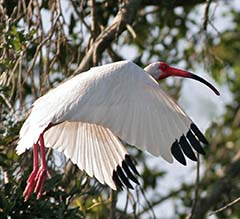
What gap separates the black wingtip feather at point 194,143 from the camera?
5535mm

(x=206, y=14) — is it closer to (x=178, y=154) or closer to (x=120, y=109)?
(x=120, y=109)

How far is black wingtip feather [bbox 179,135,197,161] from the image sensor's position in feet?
18.1

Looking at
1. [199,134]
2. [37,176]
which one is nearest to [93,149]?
[37,176]

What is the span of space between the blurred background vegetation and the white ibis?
0.19 m

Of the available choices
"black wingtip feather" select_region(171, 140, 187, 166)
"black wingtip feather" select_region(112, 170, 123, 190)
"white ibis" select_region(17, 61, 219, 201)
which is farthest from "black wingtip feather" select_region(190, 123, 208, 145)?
"black wingtip feather" select_region(112, 170, 123, 190)

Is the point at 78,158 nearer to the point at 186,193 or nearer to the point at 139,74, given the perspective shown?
the point at 139,74

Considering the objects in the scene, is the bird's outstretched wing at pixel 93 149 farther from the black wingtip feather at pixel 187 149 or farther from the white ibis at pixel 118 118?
the black wingtip feather at pixel 187 149

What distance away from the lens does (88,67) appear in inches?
267

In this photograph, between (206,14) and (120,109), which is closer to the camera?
(120,109)

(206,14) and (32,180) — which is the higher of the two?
(206,14)

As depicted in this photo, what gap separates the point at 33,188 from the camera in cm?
580

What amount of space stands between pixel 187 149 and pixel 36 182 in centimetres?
91

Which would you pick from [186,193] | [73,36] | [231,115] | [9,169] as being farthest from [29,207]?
[231,115]

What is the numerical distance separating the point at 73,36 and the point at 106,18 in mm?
275
